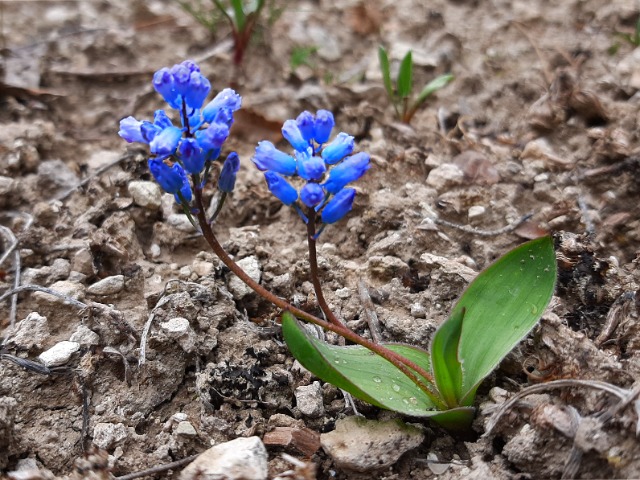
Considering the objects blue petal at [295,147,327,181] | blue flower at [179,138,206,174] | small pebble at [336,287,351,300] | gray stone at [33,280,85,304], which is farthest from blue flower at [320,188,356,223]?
gray stone at [33,280,85,304]

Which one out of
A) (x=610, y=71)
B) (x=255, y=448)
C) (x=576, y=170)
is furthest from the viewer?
(x=610, y=71)

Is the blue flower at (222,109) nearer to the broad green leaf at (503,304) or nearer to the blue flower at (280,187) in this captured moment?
the blue flower at (280,187)

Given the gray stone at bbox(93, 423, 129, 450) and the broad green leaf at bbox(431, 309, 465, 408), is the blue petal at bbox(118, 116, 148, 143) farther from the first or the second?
the broad green leaf at bbox(431, 309, 465, 408)

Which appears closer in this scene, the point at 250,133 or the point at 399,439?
the point at 399,439

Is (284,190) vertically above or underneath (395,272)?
above

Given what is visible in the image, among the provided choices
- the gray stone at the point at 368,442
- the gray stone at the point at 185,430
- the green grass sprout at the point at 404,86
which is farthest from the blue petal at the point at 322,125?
the green grass sprout at the point at 404,86

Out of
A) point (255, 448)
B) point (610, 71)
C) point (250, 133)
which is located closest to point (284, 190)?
point (255, 448)

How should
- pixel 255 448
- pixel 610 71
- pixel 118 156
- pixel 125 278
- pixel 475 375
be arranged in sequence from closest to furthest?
1. pixel 255 448
2. pixel 475 375
3. pixel 125 278
4. pixel 118 156
5. pixel 610 71

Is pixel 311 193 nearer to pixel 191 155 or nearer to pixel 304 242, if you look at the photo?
pixel 191 155

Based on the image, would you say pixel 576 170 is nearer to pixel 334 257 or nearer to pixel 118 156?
pixel 334 257
